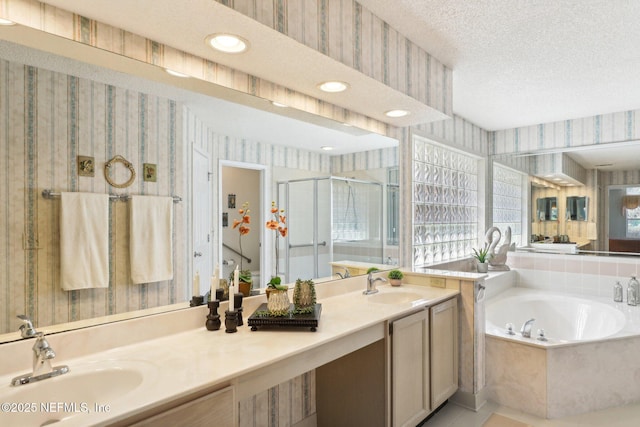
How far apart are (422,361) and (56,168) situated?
2.08 meters

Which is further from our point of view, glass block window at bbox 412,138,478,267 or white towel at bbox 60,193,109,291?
glass block window at bbox 412,138,478,267

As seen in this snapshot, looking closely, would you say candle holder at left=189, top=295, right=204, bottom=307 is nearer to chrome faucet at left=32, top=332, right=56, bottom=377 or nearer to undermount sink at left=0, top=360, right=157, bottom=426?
undermount sink at left=0, top=360, right=157, bottom=426

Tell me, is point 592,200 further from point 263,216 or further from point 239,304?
point 239,304

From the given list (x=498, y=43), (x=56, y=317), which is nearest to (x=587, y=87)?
(x=498, y=43)

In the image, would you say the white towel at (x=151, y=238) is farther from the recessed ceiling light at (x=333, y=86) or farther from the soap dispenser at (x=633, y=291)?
the soap dispenser at (x=633, y=291)

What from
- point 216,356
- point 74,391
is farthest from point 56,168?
point 216,356

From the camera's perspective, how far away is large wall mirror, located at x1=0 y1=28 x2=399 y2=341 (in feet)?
3.92

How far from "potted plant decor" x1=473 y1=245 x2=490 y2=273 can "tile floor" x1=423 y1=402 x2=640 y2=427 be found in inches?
63.4

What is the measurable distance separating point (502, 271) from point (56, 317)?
406 centimetres

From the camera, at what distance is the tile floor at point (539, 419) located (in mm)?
2340

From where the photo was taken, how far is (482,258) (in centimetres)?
397

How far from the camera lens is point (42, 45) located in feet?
4.11

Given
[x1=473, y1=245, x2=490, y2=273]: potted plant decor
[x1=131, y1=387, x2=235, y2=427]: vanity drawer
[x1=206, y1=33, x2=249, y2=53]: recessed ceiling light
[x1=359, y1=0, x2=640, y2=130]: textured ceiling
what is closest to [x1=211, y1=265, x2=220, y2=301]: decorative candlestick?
[x1=131, y1=387, x2=235, y2=427]: vanity drawer

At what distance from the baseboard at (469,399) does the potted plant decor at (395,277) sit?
0.86 metres
